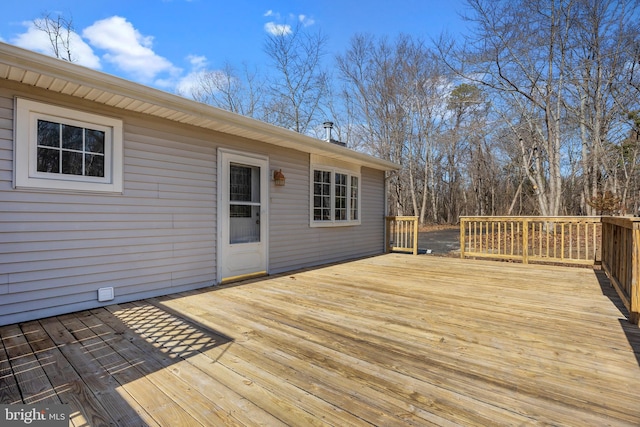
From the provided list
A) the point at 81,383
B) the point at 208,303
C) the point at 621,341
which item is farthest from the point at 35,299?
the point at 621,341

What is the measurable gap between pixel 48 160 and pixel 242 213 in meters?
2.28

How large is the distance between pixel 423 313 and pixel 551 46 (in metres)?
10.2

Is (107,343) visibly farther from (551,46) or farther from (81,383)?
(551,46)

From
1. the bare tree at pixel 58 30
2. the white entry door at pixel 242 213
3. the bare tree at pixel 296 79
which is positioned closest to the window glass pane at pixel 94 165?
the white entry door at pixel 242 213

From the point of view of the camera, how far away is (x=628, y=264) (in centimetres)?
321

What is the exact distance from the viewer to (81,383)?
177 centimetres

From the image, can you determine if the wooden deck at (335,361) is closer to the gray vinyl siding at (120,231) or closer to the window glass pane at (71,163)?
the gray vinyl siding at (120,231)

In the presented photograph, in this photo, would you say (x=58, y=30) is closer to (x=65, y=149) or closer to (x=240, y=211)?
(x=65, y=149)

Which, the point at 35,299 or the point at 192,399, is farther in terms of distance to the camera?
the point at 35,299

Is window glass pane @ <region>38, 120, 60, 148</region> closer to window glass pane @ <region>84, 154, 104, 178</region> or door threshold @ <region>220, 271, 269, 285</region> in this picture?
window glass pane @ <region>84, 154, 104, 178</region>

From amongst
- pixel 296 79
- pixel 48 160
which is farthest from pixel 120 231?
pixel 296 79

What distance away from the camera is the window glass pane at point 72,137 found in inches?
121

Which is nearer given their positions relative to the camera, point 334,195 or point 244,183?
point 244,183

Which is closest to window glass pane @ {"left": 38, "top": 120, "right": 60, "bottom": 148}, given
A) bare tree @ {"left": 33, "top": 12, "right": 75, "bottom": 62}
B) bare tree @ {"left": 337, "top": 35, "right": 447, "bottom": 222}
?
bare tree @ {"left": 33, "top": 12, "right": 75, "bottom": 62}
